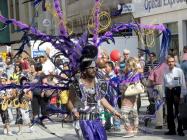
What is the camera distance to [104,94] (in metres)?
7.82

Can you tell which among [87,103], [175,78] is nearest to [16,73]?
[175,78]

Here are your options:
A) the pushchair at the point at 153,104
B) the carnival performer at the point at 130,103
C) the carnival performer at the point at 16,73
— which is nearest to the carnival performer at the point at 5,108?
the carnival performer at the point at 16,73

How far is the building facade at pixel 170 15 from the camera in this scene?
21.5m

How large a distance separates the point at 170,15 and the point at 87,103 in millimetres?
15744

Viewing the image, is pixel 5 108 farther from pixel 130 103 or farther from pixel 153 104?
pixel 153 104

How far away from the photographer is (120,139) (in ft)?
36.6

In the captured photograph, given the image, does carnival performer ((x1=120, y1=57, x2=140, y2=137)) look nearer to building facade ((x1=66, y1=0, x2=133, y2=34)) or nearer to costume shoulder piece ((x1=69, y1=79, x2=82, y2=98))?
costume shoulder piece ((x1=69, y1=79, x2=82, y2=98))

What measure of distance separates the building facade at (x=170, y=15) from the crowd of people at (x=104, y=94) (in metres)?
8.09

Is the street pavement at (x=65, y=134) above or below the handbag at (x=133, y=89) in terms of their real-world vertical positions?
below

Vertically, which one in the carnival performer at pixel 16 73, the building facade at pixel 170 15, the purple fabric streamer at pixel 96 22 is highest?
the building facade at pixel 170 15

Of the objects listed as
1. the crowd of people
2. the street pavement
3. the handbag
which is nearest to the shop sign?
the crowd of people

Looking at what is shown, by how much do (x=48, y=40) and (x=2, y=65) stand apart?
1462 cm

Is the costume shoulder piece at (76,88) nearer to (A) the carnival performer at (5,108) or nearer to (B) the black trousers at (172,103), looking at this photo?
(B) the black trousers at (172,103)

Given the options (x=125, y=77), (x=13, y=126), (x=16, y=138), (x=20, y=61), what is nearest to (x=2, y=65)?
(x=20, y=61)
